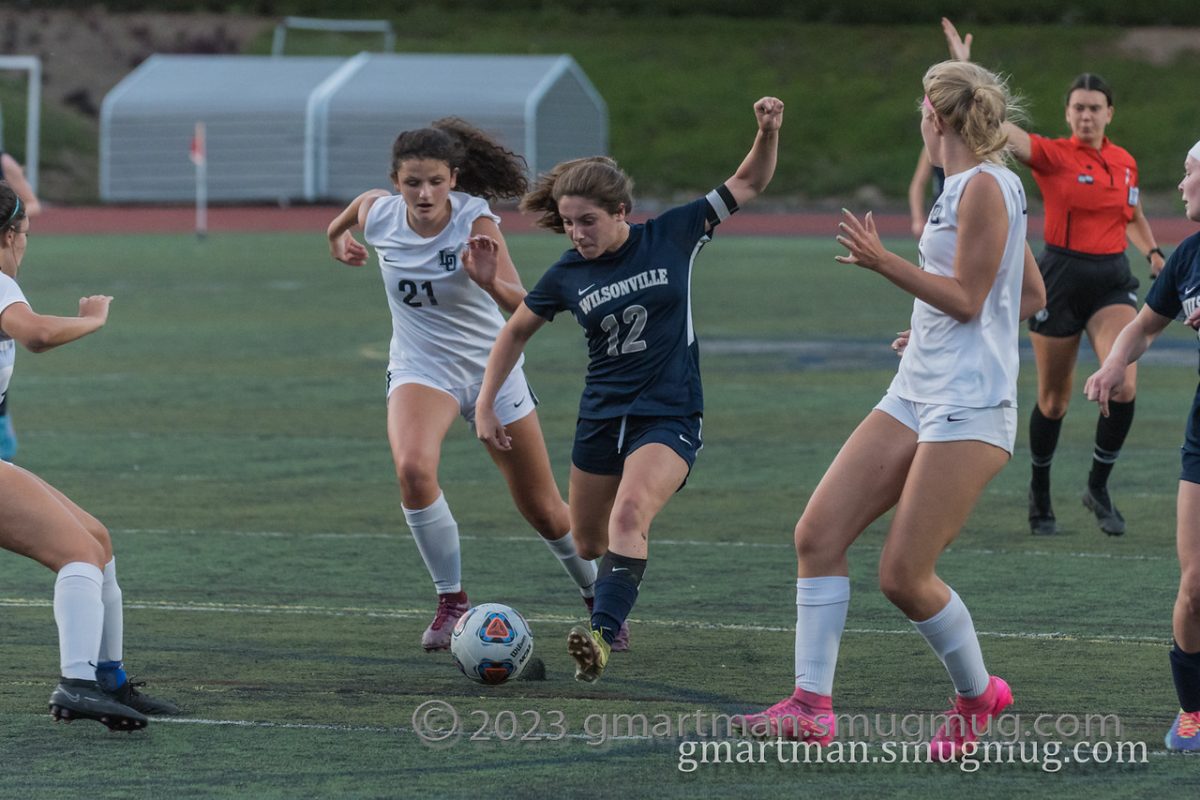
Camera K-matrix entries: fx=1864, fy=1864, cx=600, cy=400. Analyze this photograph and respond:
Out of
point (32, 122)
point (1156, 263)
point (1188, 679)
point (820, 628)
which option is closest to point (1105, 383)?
point (1188, 679)

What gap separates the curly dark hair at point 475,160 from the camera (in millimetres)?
7500

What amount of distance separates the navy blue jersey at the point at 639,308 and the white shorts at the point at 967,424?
135 centimetres

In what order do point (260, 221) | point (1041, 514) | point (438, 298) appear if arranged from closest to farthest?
1. point (438, 298)
2. point (1041, 514)
3. point (260, 221)

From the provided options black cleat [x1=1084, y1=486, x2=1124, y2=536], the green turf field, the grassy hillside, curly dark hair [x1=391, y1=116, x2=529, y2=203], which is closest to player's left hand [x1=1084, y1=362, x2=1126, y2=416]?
the green turf field

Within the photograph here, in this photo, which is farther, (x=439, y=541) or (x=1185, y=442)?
(x=439, y=541)

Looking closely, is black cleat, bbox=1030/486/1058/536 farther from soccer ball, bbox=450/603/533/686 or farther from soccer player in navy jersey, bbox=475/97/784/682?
soccer ball, bbox=450/603/533/686

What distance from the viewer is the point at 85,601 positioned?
5.86 m

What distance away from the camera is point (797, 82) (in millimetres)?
58906

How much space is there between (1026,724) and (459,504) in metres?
5.32

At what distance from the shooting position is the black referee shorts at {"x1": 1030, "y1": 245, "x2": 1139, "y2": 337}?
970cm

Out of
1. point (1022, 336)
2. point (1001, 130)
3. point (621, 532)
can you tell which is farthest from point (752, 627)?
point (1022, 336)

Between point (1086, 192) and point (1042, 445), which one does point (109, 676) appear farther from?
point (1086, 192)

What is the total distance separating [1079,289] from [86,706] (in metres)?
5.87

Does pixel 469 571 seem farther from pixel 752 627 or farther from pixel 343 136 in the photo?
pixel 343 136
